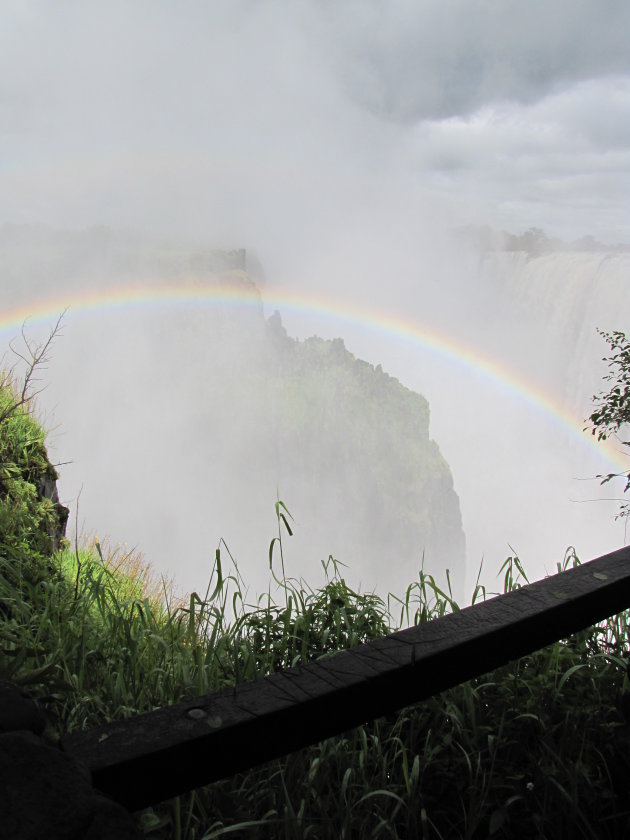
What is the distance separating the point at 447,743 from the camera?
1.84 metres

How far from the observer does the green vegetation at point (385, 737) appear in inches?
64.2

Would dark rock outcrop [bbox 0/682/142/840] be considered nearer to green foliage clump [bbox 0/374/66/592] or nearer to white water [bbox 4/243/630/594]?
green foliage clump [bbox 0/374/66/592]

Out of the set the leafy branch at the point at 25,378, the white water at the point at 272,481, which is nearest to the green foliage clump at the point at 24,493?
the leafy branch at the point at 25,378

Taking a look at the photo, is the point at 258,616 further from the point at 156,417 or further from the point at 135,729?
the point at 156,417

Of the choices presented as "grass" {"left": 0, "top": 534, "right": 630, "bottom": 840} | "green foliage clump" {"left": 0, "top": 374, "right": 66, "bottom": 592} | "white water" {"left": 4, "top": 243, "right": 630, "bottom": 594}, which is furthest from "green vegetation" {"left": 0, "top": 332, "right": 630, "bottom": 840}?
"white water" {"left": 4, "top": 243, "right": 630, "bottom": 594}

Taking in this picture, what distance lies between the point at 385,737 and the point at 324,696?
959mm

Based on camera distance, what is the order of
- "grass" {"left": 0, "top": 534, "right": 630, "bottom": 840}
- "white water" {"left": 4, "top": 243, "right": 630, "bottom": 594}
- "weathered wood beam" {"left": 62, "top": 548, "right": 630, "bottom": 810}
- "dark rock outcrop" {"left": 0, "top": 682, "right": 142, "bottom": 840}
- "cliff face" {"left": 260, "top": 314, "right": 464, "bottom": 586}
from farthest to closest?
"cliff face" {"left": 260, "top": 314, "right": 464, "bottom": 586}, "white water" {"left": 4, "top": 243, "right": 630, "bottom": 594}, "grass" {"left": 0, "top": 534, "right": 630, "bottom": 840}, "weathered wood beam" {"left": 62, "top": 548, "right": 630, "bottom": 810}, "dark rock outcrop" {"left": 0, "top": 682, "right": 142, "bottom": 840}

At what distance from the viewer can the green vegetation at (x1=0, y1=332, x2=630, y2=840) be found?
1.63 meters

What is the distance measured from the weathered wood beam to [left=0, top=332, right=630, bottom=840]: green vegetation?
1.02 ft

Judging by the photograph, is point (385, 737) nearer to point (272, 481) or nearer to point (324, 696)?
point (324, 696)

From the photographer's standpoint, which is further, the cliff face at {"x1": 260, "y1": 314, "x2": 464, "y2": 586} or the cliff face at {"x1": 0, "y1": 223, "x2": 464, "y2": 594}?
the cliff face at {"x1": 260, "y1": 314, "x2": 464, "y2": 586}

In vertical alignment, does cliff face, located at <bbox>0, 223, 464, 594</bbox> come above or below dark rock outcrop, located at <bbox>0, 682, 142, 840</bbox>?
above

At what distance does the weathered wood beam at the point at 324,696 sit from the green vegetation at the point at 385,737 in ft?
1.02

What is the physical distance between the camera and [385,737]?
1.97 metres
